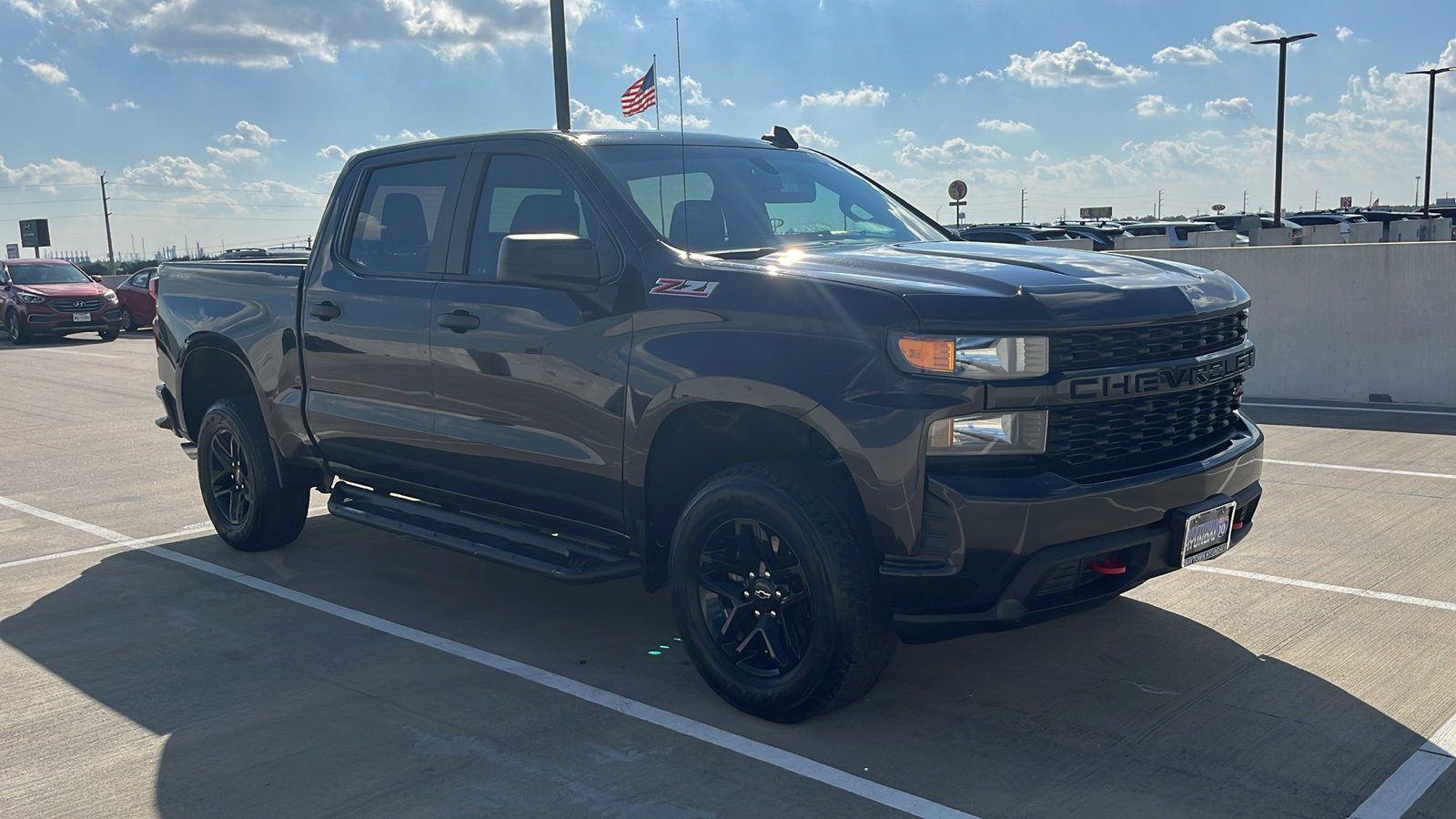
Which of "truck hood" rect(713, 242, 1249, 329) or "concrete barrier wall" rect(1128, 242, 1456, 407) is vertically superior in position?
"truck hood" rect(713, 242, 1249, 329)

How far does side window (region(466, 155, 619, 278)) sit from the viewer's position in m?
4.94

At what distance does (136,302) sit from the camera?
1093 inches

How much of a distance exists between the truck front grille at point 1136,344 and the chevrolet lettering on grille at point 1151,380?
0.15 ft

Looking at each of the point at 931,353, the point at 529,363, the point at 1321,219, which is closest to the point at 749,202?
the point at 529,363

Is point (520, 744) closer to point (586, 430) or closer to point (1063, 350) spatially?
point (586, 430)

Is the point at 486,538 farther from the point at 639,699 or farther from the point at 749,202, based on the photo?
the point at 749,202

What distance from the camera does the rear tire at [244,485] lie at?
654 cm

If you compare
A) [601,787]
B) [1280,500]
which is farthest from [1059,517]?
[1280,500]

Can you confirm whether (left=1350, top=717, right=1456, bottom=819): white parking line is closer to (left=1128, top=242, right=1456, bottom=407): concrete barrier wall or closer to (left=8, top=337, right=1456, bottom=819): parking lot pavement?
(left=8, top=337, right=1456, bottom=819): parking lot pavement

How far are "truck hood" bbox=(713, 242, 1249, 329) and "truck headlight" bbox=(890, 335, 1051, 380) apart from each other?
44mm

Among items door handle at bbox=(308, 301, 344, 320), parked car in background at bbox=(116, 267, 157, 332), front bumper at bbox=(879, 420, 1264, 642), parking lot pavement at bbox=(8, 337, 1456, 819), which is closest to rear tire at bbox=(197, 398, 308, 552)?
parking lot pavement at bbox=(8, 337, 1456, 819)

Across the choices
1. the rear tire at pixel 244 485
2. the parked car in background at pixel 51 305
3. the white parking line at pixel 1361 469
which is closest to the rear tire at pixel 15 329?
the parked car in background at pixel 51 305

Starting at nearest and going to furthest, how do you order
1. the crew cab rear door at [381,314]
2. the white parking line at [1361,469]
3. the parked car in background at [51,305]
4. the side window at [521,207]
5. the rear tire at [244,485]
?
the side window at [521,207] → the crew cab rear door at [381,314] → the rear tire at [244,485] → the white parking line at [1361,469] → the parked car in background at [51,305]

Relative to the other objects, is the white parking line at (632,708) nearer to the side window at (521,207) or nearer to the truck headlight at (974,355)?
the truck headlight at (974,355)
